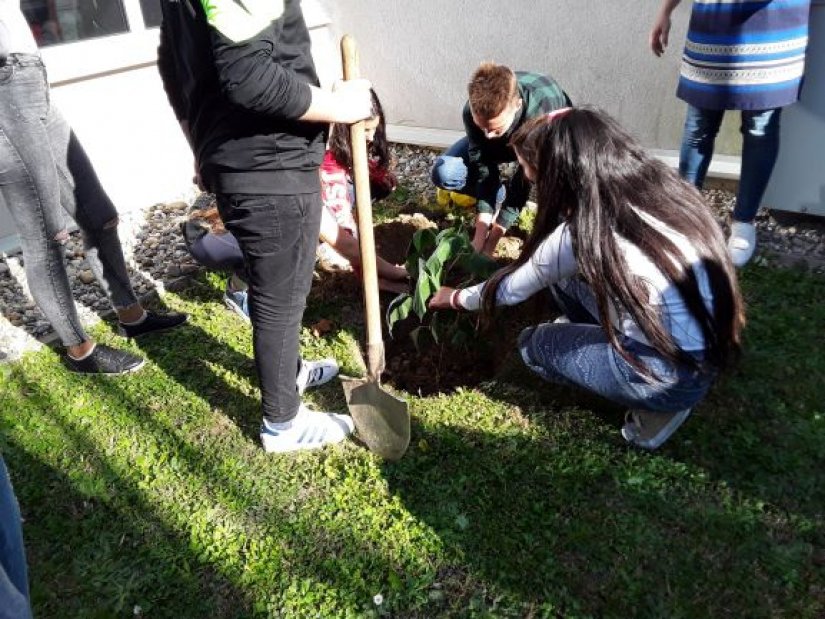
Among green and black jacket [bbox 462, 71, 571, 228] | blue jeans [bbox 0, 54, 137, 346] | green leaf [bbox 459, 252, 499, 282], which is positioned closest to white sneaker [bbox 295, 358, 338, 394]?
green leaf [bbox 459, 252, 499, 282]

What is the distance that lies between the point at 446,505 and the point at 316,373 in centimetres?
82

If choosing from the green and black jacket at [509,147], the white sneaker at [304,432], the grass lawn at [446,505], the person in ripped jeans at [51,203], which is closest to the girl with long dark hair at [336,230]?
the person in ripped jeans at [51,203]

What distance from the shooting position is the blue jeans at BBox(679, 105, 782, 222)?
2930mm

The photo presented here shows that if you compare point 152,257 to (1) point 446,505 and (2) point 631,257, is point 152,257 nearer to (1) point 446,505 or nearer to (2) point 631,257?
(1) point 446,505

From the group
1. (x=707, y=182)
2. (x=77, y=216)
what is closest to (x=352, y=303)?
(x=77, y=216)

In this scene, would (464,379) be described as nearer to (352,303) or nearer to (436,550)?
(352,303)

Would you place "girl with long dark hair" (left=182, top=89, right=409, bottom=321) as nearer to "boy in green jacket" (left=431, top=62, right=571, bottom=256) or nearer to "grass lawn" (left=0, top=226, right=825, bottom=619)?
"boy in green jacket" (left=431, top=62, right=571, bottom=256)

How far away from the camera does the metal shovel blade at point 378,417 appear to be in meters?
2.24

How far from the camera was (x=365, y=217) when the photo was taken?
213 centimetres

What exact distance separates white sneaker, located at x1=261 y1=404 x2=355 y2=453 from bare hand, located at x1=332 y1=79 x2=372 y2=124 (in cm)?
102

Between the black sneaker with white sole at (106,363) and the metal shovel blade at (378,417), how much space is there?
1058 mm

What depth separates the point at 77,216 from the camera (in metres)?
2.68

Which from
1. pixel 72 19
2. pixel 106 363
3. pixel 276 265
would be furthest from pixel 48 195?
pixel 72 19

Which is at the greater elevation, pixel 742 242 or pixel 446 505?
pixel 742 242
